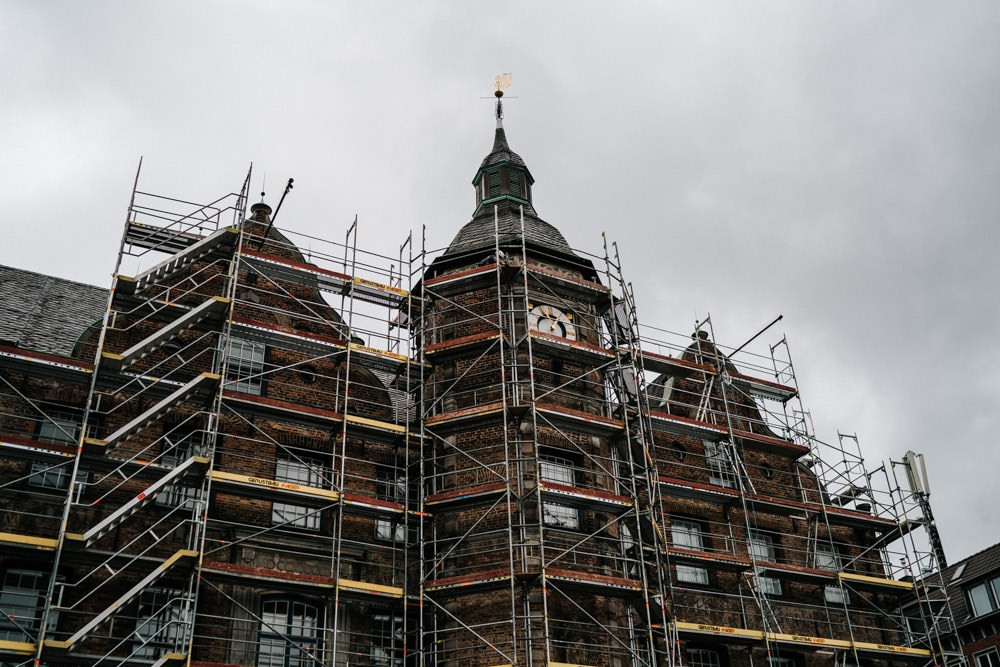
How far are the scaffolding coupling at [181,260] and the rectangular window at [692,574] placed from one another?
541 inches

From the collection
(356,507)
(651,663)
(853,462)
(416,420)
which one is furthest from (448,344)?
(853,462)

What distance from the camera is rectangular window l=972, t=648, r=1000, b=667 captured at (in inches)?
1326

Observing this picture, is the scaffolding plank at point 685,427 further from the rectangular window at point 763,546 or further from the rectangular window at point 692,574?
the rectangular window at point 692,574

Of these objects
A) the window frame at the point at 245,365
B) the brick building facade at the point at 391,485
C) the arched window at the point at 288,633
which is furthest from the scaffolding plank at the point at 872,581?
the window frame at the point at 245,365

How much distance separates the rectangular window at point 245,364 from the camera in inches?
864

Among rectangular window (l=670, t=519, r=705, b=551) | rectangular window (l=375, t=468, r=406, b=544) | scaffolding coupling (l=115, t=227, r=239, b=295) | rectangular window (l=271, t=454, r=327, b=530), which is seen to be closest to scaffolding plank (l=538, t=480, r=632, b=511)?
rectangular window (l=375, t=468, r=406, b=544)

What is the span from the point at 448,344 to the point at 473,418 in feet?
6.93

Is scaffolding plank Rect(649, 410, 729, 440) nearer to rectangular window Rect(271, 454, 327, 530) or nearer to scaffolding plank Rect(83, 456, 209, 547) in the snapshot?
rectangular window Rect(271, 454, 327, 530)

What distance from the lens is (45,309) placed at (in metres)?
22.8

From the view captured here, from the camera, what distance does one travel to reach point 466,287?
24.8 metres

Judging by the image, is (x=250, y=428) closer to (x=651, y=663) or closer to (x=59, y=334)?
(x=59, y=334)

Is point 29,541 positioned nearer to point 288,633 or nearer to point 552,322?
point 288,633

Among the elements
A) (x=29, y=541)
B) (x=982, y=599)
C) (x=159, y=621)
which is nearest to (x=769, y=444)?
(x=982, y=599)

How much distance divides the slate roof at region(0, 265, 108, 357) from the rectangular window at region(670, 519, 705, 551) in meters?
15.2
